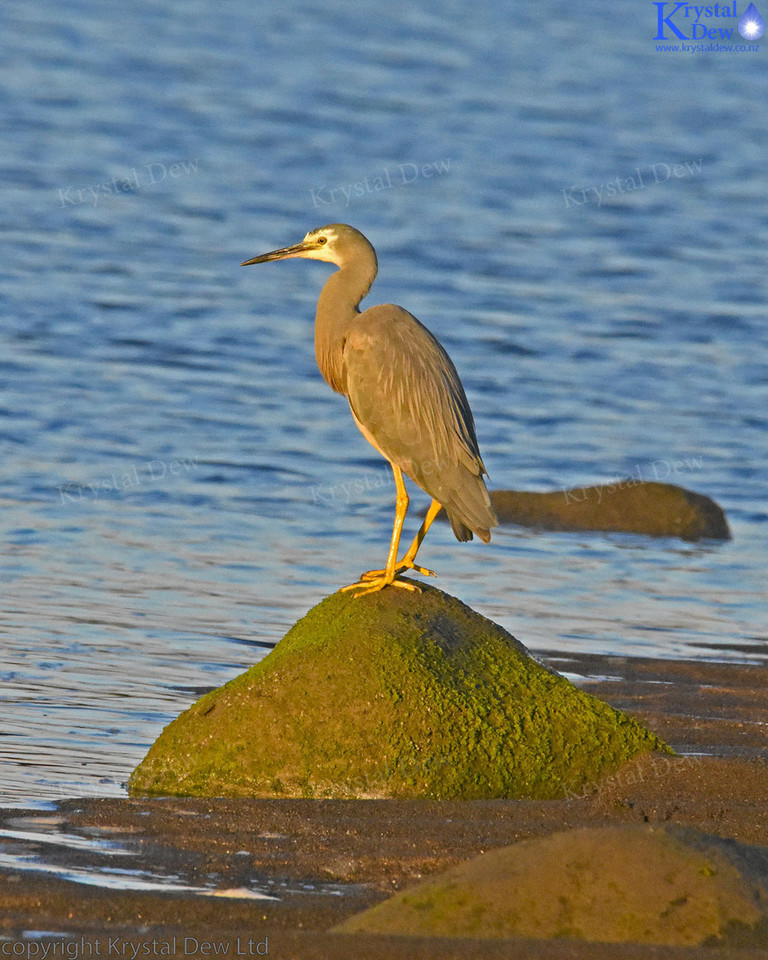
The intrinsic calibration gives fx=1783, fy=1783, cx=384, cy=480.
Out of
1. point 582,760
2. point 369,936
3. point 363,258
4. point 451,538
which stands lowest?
point 451,538

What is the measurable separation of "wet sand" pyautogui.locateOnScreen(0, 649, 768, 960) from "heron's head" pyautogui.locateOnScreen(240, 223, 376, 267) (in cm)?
237

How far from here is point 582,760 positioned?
6.54 metres

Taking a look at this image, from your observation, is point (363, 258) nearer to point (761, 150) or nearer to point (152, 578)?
point (152, 578)

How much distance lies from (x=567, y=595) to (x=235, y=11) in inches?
963

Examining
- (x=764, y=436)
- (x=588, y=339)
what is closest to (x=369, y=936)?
(x=764, y=436)

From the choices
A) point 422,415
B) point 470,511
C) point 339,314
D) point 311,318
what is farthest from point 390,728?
point 311,318

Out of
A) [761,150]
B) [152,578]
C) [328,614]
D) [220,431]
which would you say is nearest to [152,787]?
[328,614]

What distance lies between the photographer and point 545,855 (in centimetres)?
457

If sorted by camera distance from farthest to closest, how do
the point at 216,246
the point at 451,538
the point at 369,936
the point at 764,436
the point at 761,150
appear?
the point at 761,150 < the point at 216,246 < the point at 764,436 < the point at 451,538 < the point at 369,936

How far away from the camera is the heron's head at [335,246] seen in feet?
26.5

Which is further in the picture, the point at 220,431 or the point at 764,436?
the point at 764,436

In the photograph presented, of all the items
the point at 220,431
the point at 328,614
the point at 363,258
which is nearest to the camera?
the point at 328,614

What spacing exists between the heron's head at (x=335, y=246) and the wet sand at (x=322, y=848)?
2.37 metres

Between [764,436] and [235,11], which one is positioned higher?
[235,11]
